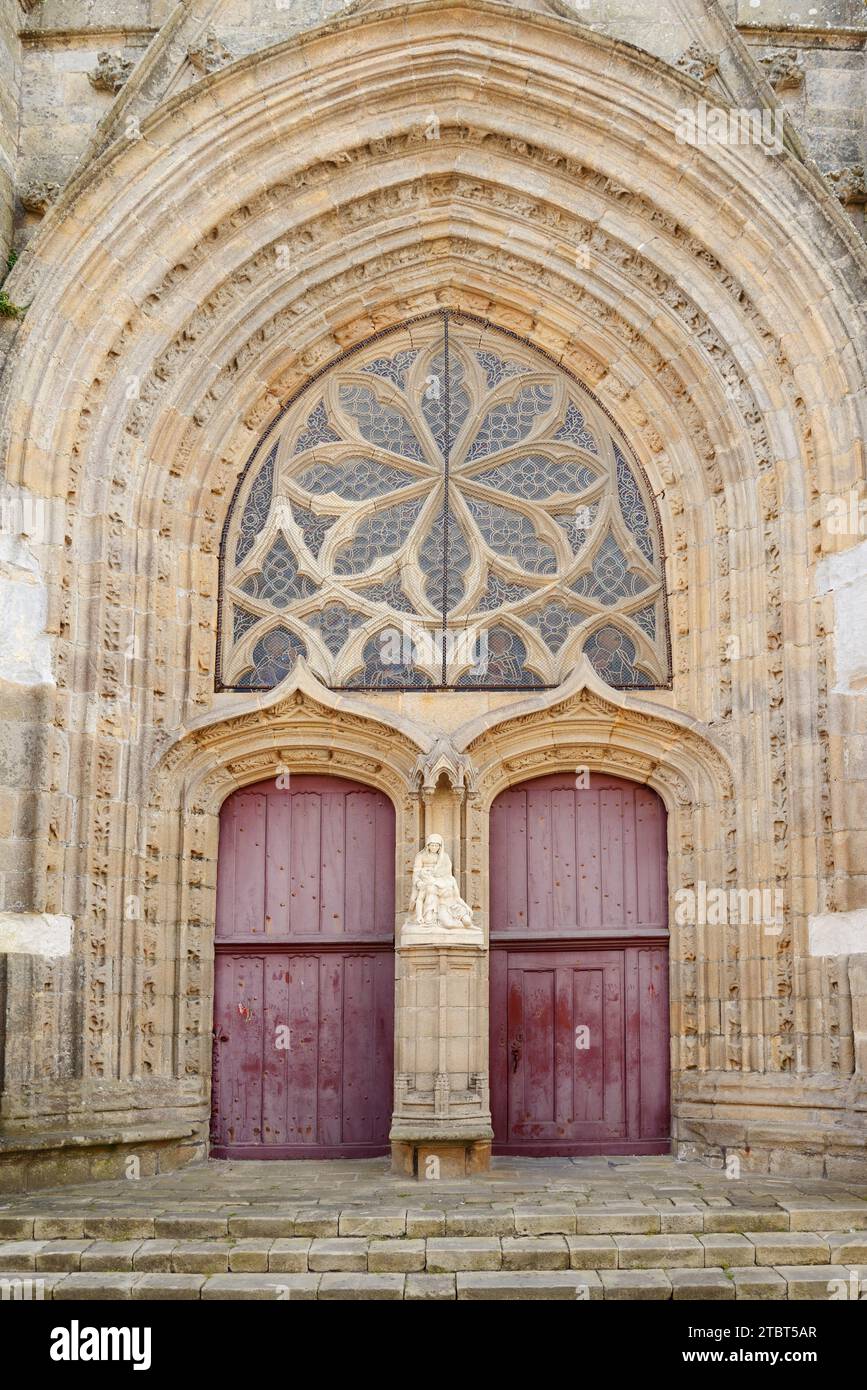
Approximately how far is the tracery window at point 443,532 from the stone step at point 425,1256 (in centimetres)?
445

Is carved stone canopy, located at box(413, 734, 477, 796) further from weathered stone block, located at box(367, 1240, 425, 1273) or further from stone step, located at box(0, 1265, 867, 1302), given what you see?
stone step, located at box(0, 1265, 867, 1302)

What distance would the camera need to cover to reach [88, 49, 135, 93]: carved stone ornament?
10.8 meters

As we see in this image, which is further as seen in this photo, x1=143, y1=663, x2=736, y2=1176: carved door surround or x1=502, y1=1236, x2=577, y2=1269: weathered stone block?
x1=143, y1=663, x2=736, y2=1176: carved door surround

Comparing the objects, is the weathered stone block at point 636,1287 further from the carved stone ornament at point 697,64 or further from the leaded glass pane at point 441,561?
the carved stone ornament at point 697,64

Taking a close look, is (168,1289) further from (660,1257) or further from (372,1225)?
(660,1257)

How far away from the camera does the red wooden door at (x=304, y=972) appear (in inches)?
423

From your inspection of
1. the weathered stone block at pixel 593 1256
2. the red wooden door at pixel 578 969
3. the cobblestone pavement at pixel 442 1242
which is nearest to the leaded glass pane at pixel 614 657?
the red wooden door at pixel 578 969

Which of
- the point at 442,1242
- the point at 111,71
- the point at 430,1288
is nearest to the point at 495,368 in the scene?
the point at 111,71

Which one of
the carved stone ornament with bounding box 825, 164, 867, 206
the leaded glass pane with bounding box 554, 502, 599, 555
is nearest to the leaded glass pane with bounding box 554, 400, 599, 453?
the leaded glass pane with bounding box 554, 502, 599, 555

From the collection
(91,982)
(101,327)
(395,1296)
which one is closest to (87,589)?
(101,327)

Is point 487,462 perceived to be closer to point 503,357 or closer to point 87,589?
point 503,357

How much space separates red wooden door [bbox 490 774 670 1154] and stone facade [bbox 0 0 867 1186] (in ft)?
0.90

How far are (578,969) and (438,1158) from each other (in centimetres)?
187

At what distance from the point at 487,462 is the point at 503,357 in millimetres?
928
